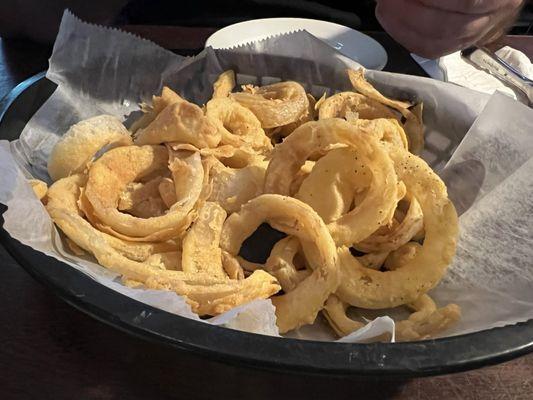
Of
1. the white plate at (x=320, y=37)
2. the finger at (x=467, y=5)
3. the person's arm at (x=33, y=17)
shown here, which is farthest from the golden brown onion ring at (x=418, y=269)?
the person's arm at (x=33, y=17)

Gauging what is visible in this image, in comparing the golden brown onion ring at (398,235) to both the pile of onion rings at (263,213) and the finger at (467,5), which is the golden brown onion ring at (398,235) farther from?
the finger at (467,5)

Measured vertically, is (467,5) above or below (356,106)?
above

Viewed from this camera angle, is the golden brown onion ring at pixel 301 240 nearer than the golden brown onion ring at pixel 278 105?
Yes

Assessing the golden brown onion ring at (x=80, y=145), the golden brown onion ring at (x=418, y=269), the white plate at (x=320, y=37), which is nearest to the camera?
the golden brown onion ring at (x=418, y=269)

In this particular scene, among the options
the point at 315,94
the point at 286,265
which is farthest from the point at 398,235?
the point at 315,94

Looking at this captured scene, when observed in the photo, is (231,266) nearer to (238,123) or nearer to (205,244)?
(205,244)

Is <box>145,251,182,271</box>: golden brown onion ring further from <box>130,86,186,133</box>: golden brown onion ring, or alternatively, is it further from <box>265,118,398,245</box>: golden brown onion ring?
<box>130,86,186,133</box>: golden brown onion ring
